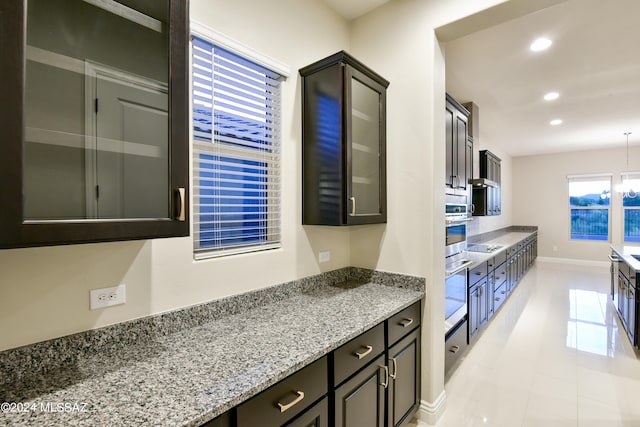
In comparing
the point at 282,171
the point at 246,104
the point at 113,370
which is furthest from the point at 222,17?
the point at 113,370

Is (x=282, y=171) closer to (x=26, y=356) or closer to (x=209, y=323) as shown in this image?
(x=209, y=323)

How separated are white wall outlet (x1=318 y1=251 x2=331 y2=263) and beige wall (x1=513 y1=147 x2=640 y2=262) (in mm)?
8130

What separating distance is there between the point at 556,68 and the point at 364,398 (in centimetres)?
362

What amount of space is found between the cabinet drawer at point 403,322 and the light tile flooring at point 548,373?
0.77 meters

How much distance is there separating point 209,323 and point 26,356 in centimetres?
66

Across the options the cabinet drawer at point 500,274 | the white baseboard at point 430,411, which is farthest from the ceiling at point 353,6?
the cabinet drawer at point 500,274

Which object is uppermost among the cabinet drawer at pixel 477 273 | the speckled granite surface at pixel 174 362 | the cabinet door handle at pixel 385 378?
the speckled granite surface at pixel 174 362

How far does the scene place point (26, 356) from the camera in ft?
3.37

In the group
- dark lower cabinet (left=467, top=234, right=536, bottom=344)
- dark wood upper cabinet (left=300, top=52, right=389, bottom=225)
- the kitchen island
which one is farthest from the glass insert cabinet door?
the kitchen island

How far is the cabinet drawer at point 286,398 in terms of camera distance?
1.00 meters

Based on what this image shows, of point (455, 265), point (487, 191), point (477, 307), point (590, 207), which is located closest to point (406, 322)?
point (455, 265)

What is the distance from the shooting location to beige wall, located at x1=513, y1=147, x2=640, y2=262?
7.16 meters

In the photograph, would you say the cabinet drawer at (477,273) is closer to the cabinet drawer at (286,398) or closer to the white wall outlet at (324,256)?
the white wall outlet at (324,256)

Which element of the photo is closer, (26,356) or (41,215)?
(41,215)
